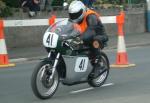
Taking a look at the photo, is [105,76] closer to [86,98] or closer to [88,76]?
[88,76]

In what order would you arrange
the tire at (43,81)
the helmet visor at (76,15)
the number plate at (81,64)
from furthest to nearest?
the helmet visor at (76,15) < the number plate at (81,64) < the tire at (43,81)

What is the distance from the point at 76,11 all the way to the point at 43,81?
1.48 m

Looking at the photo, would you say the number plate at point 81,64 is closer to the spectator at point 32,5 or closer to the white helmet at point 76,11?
the white helmet at point 76,11

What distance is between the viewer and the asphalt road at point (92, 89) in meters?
10.2

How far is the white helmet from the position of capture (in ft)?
35.6

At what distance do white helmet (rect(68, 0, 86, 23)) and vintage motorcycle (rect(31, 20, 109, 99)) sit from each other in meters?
0.32

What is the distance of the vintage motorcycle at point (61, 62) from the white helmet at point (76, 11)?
1.04ft

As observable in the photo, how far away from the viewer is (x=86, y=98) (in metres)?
10.4

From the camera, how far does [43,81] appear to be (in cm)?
1019

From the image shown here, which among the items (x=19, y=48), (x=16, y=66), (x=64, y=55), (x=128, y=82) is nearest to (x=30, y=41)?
(x=19, y=48)

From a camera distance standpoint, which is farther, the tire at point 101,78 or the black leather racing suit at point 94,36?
the tire at point 101,78

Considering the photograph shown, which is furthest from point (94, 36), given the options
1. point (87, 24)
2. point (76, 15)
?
point (76, 15)

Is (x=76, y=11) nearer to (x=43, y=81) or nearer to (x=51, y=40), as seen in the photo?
(x=51, y=40)

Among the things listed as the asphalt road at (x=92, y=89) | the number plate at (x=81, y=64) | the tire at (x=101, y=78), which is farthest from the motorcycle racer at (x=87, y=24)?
the asphalt road at (x=92, y=89)
